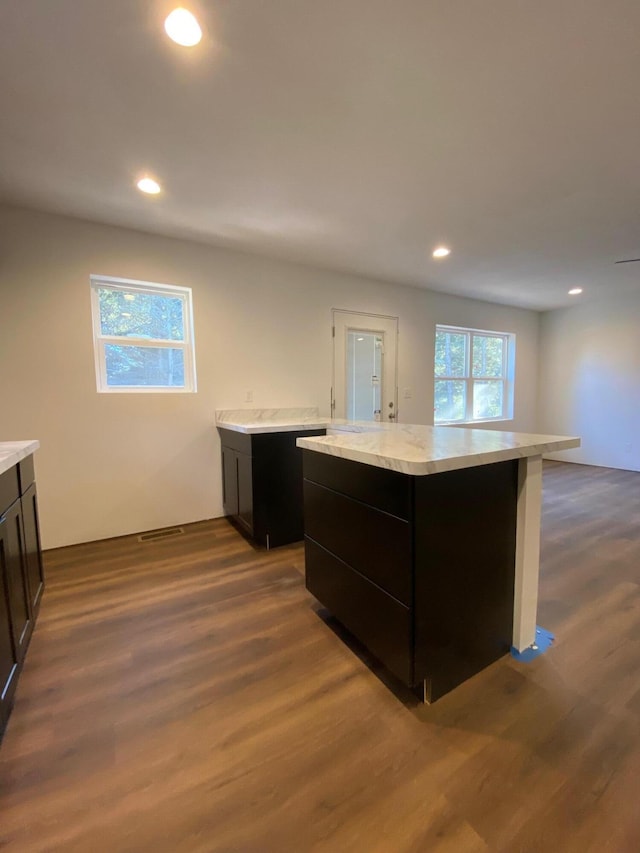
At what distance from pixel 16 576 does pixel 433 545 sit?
5.88 ft

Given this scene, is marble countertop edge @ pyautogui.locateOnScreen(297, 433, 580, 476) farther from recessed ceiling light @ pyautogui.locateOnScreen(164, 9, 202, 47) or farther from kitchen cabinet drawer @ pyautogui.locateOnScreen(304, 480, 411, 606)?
recessed ceiling light @ pyautogui.locateOnScreen(164, 9, 202, 47)

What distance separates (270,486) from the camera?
2.85 metres

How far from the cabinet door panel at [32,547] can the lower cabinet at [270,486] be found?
1.32 metres

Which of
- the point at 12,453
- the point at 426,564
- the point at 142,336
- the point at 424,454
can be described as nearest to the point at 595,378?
the point at 424,454

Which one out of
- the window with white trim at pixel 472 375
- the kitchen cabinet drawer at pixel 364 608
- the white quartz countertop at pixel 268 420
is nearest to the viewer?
the kitchen cabinet drawer at pixel 364 608

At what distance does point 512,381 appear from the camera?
20.1 ft

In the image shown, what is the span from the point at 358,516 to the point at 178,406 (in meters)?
2.37

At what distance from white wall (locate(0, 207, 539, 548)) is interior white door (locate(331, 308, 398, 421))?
150 mm

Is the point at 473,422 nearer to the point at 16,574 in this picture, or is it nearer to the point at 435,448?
the point at 435,448

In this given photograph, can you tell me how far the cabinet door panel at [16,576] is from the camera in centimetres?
149

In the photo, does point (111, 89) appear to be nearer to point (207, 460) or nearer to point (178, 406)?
point (178, 406)

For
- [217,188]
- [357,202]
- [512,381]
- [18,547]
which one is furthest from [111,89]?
[512,381]

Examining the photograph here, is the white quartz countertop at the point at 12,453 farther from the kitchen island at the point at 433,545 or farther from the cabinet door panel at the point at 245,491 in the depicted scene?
the cabinet door panel at the point at 245,491

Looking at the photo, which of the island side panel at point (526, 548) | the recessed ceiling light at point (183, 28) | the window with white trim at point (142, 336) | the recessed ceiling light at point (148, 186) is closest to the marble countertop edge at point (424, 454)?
the island side panel at point (526, 548)
